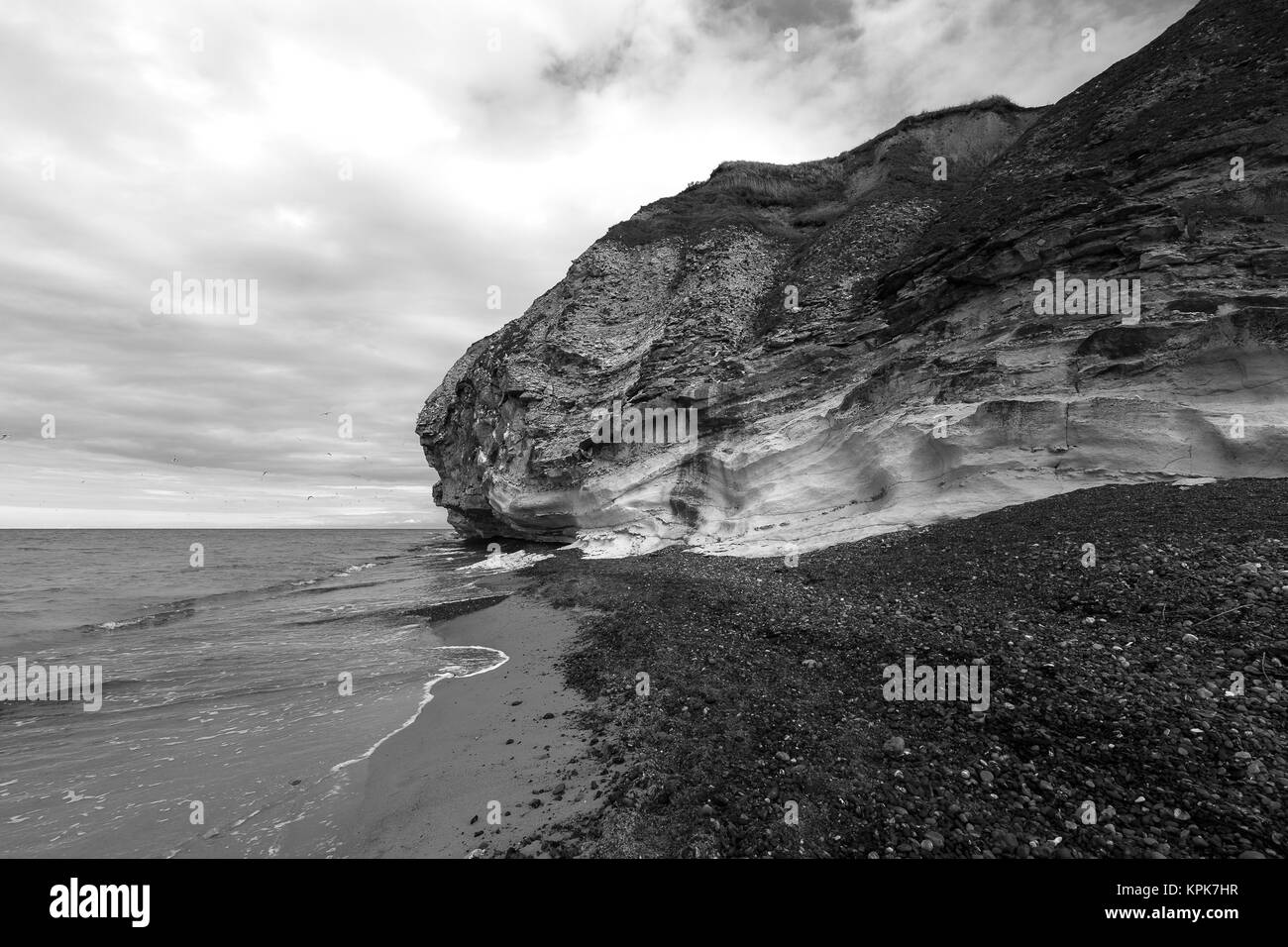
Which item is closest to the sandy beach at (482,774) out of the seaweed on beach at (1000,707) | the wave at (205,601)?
the seaweed on beach at (1000,707)

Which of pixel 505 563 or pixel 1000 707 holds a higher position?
pixel 1000 707

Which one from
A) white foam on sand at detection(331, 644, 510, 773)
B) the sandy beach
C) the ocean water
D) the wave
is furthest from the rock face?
the ocean water

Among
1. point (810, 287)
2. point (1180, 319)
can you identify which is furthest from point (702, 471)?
point (1180, 319)

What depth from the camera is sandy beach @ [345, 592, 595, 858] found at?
18.2ft

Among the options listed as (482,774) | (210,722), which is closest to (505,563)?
(210,722)

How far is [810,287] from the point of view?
2703cm

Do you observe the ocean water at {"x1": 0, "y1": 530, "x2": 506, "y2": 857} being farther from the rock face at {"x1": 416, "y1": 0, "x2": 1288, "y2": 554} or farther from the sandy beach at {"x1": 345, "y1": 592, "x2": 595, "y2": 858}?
the rock face at {"x1": 416, "y1": 0, "x2": 1288, "y2": 554}

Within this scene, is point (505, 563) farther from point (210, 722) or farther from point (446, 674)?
point (210, 722)

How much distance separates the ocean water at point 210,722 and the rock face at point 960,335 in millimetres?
12854

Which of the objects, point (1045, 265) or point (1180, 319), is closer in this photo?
point (1180, 319)

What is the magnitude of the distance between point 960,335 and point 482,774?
20062 millimetres

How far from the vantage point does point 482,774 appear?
6.92m

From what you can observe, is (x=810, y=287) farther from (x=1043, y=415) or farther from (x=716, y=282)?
(x=1043, y=415)
